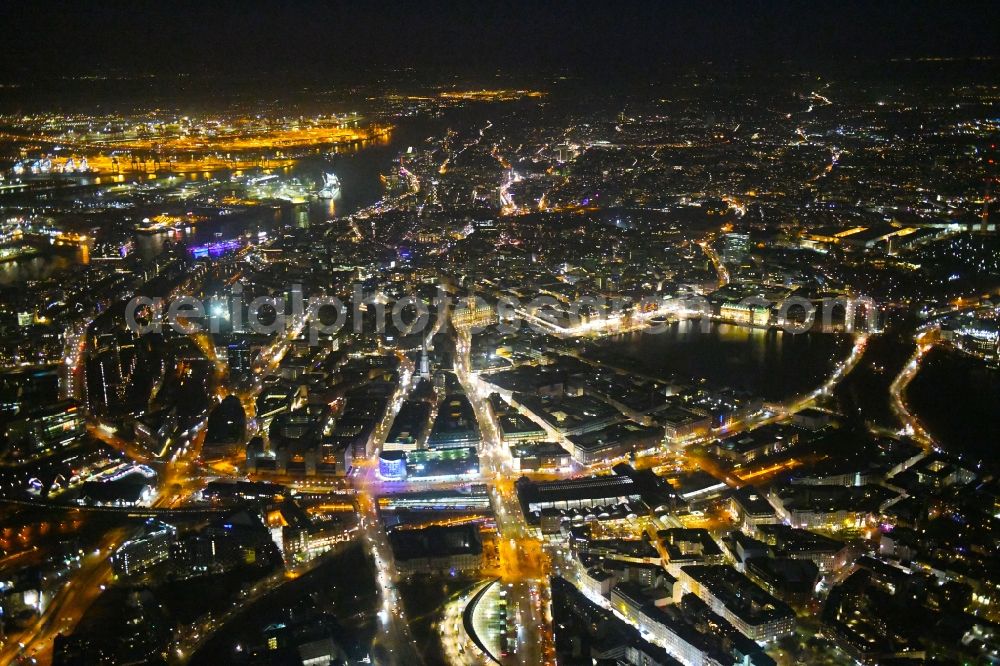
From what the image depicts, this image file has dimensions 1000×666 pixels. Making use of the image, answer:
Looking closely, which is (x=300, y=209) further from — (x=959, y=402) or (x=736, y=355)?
(x=959, y=402)

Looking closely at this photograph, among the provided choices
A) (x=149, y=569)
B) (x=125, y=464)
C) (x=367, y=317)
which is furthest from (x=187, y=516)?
(x=367, y=317)

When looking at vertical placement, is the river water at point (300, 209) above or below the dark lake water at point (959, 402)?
above

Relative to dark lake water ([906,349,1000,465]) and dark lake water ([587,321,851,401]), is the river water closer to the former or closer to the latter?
dark lake water ([587,321,851,401])

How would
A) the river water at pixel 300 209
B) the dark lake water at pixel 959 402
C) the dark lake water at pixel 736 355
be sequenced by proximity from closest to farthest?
the dark lake water at pixel 959 402
the dark lake water at pixel 736 355
the river water at pixel 300 209

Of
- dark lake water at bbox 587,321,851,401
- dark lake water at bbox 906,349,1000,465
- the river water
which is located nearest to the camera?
dark lake water at bbox 906,349,1000,465

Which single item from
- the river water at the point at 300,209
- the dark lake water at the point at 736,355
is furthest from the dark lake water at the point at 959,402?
the river water at the point at 300,209

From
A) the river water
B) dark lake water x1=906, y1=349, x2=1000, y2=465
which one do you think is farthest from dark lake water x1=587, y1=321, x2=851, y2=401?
the river water

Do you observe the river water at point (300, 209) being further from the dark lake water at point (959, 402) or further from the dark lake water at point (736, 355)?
the dark lake water at point (959, 402)

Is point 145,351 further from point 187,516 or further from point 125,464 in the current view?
point 187,516
